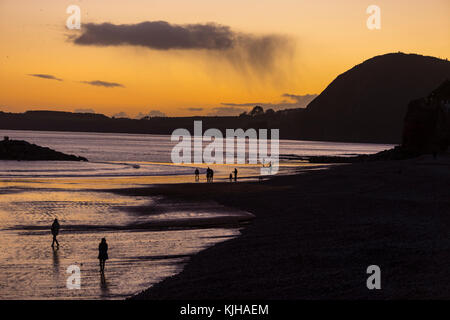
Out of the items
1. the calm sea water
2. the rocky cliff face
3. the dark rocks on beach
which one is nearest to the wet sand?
the calm sea water

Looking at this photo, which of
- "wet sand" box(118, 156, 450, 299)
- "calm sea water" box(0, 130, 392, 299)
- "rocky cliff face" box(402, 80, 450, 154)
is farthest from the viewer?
"rocky cliff face" box(402, 80, 450, 154)

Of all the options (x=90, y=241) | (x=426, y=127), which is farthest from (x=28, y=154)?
(x=90, y=241)

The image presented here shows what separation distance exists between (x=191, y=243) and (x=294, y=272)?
8074mm

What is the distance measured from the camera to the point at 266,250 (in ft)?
65.9

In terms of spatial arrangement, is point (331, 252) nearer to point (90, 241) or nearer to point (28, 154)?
point (90, 241)

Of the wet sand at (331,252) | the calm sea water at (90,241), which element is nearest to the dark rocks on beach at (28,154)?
the calm sea water at (90,241)

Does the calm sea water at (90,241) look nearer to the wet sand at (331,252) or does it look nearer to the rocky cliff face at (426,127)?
the wet sand at (331,252)

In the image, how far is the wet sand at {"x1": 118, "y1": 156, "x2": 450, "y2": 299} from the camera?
47.0ft

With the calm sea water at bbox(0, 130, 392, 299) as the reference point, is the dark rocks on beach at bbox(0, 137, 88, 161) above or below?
above

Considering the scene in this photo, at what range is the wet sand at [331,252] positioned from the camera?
564 inches

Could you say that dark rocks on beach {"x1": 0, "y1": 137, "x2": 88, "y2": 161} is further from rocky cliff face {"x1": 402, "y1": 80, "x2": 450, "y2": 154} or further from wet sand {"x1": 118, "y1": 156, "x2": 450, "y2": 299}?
wet sand {"x1": 118, "y1": 156, "x2": 450, "y2": 299}

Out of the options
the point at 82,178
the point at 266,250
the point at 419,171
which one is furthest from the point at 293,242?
the point at 82,178

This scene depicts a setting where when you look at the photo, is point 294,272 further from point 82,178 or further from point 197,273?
point 82,178

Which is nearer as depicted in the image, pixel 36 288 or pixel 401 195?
pixel 36 288
